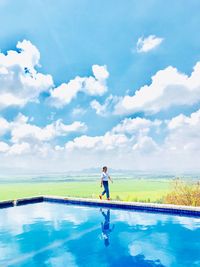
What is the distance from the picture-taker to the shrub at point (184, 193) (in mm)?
12336

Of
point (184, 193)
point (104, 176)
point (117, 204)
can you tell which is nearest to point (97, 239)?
point (117, 204)

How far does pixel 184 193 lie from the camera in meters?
12.6

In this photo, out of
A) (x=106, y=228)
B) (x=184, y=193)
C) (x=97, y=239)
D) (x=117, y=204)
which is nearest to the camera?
(x=97, y=239)

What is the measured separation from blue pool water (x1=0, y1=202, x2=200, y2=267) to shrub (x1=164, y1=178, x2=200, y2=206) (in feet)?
6.78

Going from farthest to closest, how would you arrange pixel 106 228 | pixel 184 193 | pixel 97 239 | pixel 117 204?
pixel 184 193, pixel 117 204, pixel 106 228, pixel 97 239

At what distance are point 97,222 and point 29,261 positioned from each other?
13.2 feet

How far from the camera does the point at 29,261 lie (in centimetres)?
657

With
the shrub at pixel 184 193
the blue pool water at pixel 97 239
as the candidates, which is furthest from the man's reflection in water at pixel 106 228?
the shrub at pixel 184 193

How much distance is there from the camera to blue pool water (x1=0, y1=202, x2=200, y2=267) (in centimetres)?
662

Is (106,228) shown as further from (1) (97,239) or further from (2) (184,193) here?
(2) (184,193)

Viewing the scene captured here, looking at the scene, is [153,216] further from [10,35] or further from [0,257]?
[10,35]

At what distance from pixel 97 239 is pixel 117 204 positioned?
4.10m

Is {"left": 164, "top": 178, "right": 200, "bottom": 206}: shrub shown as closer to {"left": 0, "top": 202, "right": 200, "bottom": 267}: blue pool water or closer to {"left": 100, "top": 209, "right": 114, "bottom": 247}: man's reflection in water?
{"left": 0, "top": 202, "right": 200, "bottom": 267}: blue pool water

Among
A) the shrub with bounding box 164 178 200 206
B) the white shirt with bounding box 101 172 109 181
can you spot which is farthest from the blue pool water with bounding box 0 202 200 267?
the shrub with bounding box 164 178 200 206
